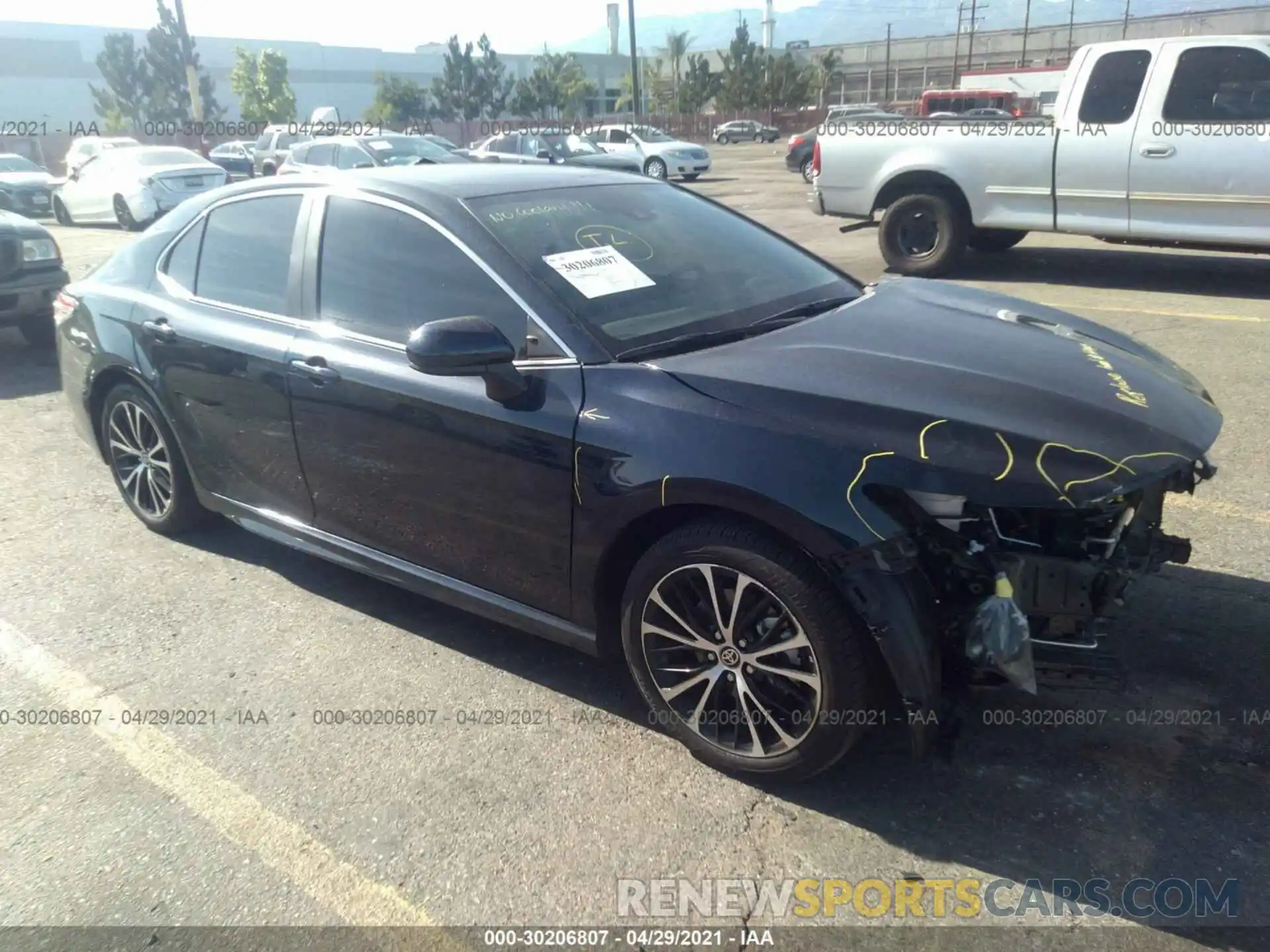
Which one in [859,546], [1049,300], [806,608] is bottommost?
[1049,300]

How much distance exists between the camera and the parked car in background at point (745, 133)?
181 ft

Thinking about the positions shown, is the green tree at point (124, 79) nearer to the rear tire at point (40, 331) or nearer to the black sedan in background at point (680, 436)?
the rear tire at point (40, 331)

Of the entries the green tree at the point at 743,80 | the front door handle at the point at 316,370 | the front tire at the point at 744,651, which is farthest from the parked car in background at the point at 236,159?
the green tree at the point at 743,80

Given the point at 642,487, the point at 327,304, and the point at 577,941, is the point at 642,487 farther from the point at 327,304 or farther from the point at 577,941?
the point at 327,304

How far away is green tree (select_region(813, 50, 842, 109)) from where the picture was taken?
2874 inches

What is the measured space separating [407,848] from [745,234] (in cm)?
260

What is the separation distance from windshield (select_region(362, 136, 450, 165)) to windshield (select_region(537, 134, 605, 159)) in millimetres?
6059

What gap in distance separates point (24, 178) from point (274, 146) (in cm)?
1092

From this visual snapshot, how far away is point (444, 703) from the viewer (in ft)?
11.0

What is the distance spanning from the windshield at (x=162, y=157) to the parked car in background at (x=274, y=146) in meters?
9.35

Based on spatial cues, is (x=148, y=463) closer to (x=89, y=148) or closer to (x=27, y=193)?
(x=27, y=193)

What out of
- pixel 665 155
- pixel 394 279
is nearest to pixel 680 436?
pixel 394 279

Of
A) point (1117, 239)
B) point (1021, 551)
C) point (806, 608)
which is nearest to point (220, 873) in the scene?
point (806, 608)

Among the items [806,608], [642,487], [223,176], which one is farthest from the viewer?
[223,176]
